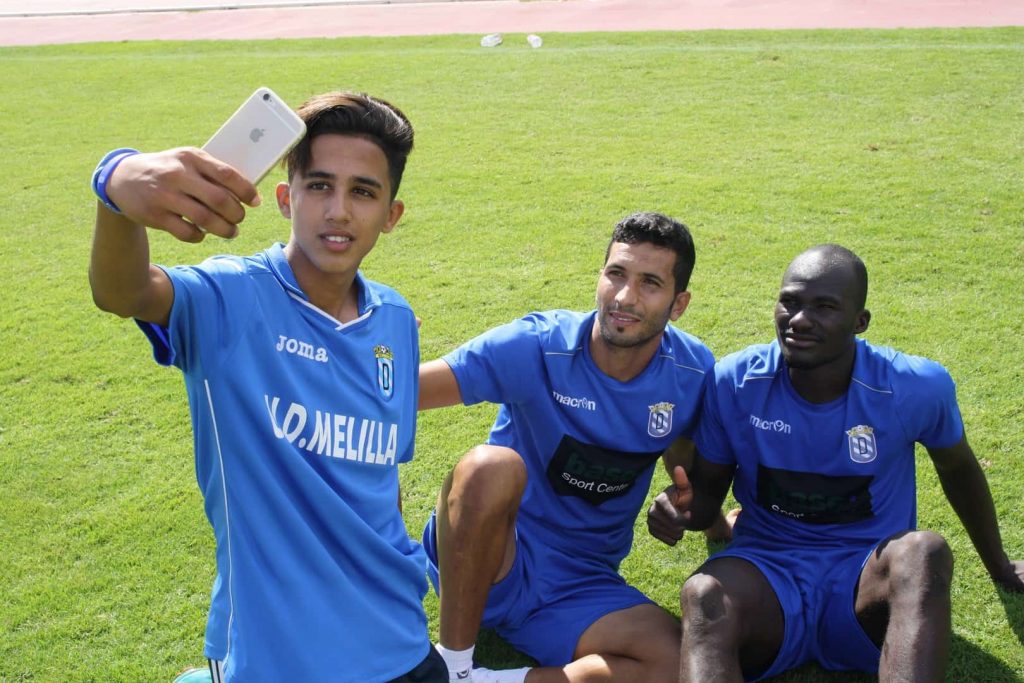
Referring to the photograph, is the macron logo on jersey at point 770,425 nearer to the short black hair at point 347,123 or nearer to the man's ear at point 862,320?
the man's ear at point 862,320

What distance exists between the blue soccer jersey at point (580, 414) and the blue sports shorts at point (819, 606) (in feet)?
1.47

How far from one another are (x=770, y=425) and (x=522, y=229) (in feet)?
14.4

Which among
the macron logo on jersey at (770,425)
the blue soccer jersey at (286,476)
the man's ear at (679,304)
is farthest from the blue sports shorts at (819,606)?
the blue soccer jersey at (286,476)

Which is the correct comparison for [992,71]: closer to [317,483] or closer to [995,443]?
[995,443]

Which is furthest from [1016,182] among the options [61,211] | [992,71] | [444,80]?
[61,211]

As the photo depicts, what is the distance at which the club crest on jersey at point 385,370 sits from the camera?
279cm

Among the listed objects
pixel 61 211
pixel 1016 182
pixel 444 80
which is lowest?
pixel 61 211

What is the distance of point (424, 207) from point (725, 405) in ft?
16.7

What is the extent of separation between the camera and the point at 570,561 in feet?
12.4

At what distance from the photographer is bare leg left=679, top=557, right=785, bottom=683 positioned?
10.4ft

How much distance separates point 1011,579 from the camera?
12.9ft

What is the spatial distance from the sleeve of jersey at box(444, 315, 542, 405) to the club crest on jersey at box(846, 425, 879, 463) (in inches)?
44.0

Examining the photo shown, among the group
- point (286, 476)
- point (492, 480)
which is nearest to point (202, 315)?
point (286, 476)

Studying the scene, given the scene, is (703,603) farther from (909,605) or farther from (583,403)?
(583,403)
